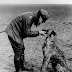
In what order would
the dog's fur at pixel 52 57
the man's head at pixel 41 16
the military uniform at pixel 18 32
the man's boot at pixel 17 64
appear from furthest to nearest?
the man's boot at pixel 17 64 → the military uniform at pixel 18 32 → the man's head at pixel 41 16 → the dog's fur at pixel 52 57

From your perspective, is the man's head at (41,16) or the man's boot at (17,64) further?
the man's boot at (17,64)

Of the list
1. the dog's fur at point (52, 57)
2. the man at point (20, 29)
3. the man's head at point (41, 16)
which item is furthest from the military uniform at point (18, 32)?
the dog's fur at point (52, 57)

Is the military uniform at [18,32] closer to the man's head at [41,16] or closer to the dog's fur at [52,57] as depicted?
the man's head at [41,16]

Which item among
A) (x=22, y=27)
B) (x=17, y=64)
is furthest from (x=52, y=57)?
(x=22, y=27)

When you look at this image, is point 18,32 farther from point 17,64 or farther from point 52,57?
point 52,57

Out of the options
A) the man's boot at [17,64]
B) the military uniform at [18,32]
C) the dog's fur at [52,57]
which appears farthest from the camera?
the man's boot at [17,64]

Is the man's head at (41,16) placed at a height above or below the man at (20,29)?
above

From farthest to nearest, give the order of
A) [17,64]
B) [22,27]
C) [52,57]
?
[17,64] < [22,27] < [52,57]

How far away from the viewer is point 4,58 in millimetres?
8047

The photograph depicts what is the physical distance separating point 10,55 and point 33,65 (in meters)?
1.61

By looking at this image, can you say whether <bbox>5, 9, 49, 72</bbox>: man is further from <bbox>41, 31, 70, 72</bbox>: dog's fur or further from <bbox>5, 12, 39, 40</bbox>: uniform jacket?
<bbox>41, 31, 70, 72</bbox>: dog's fur

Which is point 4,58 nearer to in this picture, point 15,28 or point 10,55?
point 10,55

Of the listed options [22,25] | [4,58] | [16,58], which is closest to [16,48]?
[16,58]

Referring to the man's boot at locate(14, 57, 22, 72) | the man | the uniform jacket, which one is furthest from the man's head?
the man's boot at locate(14, 57, 22, 72)
